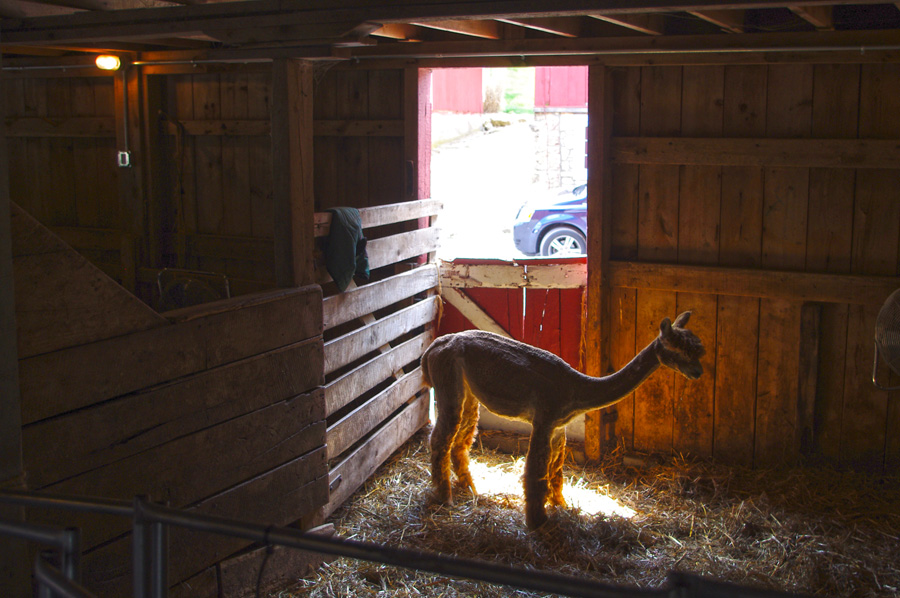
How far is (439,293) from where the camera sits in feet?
22.9

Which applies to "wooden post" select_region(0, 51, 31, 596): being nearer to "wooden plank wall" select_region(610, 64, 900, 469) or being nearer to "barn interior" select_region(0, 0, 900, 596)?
"barn interior" select_region(0, 0, 900, 596)

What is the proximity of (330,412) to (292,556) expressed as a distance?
→ 0.92 m

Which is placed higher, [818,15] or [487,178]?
[818,15]

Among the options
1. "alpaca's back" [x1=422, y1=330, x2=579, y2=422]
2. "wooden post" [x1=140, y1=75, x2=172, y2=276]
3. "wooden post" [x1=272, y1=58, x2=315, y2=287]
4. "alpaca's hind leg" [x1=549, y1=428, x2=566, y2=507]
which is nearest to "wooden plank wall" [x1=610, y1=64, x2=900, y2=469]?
"alpaca's hind leg" [x1=549, y1=428, x2=566, y2=507]

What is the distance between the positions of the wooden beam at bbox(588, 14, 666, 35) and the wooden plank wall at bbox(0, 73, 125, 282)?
5014 millimetres

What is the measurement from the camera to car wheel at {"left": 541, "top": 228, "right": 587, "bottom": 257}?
10.5m

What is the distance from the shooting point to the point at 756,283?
220 inches

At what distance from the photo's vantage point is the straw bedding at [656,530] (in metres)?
4.47

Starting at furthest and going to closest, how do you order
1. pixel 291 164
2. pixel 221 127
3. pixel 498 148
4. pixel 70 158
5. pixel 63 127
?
pixel 498 148, pixel 70 158, pixel 63 127, pixel 221 127, pixel 291 164

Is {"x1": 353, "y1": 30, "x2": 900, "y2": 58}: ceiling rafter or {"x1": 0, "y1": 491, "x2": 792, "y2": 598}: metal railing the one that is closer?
{"x1": 0, "y1": 491, "x2": 792, "y2": 598}: metal railing

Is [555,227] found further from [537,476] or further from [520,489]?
[537,476]

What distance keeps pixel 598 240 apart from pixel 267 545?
14.7ft

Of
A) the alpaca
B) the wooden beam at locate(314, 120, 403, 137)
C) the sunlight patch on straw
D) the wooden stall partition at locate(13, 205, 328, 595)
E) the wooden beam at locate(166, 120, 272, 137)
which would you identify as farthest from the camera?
the wooden beam at locate(166, 120, 272, 137)

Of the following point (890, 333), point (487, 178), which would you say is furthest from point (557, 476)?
point (487, 178)
